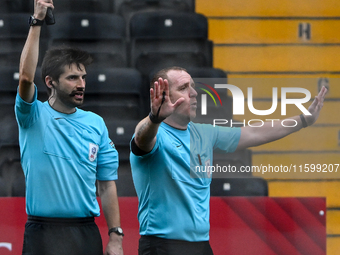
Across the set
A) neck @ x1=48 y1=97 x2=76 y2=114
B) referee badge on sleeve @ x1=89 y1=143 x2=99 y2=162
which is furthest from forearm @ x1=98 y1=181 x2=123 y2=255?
neck @ x1=48 y1=97 x2=76 y2=114

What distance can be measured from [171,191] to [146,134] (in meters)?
0.24

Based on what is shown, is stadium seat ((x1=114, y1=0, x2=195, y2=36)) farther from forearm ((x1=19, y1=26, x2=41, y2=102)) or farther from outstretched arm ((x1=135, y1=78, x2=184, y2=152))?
outstretched arm ((x1=135, y1=78, x2=184, y2=152))

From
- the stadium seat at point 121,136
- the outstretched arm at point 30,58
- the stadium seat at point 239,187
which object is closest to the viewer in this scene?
the outstretched arm at point 30,58

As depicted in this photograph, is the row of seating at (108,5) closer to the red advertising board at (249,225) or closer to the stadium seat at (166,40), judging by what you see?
the stadium seat at (166,40)

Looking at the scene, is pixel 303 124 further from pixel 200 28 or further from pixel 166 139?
pixel 200 28

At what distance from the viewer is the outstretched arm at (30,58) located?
50.1 inches

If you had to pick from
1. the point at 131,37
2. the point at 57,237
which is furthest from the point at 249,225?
the point at 131,37

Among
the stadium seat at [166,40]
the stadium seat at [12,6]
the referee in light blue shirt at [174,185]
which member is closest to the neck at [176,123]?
the referee in light blue shirt at [174,185]

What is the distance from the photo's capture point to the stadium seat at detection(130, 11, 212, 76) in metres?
2.17

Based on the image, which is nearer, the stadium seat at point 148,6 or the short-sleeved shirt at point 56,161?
the short-sleeved shirt at point 56,161

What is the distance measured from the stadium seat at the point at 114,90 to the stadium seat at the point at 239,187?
0.51m

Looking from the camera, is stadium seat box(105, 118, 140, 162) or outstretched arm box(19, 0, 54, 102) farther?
stadium seat box(105, 118, 140, 162)

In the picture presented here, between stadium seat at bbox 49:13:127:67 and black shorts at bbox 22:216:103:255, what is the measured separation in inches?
39.2

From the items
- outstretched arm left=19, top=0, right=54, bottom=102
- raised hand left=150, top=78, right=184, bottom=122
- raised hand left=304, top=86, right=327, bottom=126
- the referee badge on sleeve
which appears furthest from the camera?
raised hand left=304, top=86, right=327, bottom=126
